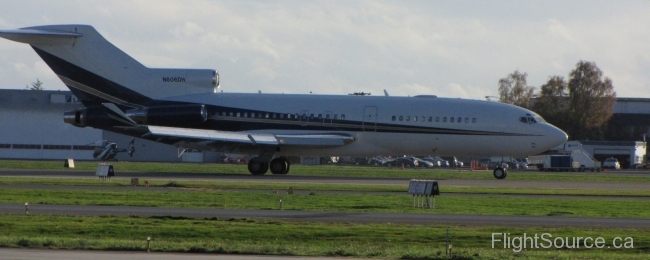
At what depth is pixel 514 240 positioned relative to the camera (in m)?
19.9

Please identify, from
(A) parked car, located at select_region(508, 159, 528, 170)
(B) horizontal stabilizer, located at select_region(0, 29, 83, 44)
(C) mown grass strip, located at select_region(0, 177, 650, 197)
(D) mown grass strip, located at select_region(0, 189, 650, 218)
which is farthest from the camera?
(A) parked car, located at select_region(508, 159, 528, 170)

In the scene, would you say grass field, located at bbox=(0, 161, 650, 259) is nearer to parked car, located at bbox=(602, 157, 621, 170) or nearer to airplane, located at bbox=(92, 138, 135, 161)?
airplane, located at bbox=(92, 138, 135, 161)

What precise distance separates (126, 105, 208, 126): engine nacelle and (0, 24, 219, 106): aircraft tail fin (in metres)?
0.84

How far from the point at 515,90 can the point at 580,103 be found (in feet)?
35.1

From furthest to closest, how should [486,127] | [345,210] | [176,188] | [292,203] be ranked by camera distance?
[486,127]
[176,188]
[292,203]
[345,210]

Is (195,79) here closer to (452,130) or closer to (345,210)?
(452,130)

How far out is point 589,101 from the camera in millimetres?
117625

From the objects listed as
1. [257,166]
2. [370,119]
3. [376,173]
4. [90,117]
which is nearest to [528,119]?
[370,119]

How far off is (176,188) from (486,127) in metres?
19.1

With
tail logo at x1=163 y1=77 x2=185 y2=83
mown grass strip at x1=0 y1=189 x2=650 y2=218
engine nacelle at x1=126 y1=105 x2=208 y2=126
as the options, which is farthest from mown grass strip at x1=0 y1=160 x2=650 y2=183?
mown grass strip at x1=0 y1=189 x2=650 y2=218

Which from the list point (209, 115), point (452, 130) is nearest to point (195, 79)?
point (209, 115)

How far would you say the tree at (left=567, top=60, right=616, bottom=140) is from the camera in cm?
11731

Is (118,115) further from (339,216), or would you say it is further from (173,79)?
(339,216)

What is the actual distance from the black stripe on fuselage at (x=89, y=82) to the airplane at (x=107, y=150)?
3110cm
